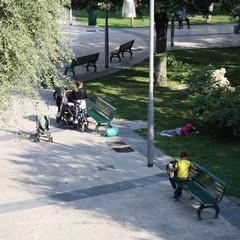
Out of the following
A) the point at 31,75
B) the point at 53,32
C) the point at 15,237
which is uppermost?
the point at 53,32

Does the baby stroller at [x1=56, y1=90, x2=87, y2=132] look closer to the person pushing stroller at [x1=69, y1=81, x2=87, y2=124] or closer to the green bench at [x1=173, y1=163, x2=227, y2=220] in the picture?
the person pushing stroller at [x1=69, y1=81, x2=87, y2=124]

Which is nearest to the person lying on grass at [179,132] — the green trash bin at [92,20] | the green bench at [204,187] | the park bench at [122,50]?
the green bench at [204,187]

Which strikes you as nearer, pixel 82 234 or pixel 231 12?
pixel 82 234

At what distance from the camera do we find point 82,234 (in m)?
9.85

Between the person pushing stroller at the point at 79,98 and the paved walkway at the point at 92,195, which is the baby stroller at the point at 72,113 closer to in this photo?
the person pushing stroller at the point at 79,98

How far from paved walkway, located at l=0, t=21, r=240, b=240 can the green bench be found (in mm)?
328

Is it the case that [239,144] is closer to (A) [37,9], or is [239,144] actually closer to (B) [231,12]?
(B) [231,12]

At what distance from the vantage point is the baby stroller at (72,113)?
16.5 meters

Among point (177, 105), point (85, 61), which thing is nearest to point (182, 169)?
point (177, 105)

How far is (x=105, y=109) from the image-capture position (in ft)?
55.3

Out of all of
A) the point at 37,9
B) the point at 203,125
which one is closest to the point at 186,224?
the point at 37,9

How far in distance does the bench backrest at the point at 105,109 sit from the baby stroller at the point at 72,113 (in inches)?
24.2

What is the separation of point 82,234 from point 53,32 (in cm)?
349

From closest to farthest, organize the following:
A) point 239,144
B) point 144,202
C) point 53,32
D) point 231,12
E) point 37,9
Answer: point 37,9 < point 53,32 < point 144,202 < point 239,144 < point 231,12
